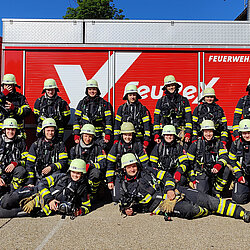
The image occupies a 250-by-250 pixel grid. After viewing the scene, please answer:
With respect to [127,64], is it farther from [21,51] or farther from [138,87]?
[21,51]

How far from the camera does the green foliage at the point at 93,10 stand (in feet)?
67.7

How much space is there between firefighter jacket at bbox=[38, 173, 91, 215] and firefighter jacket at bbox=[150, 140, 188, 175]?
127 cm

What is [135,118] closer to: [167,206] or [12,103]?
[167,206]

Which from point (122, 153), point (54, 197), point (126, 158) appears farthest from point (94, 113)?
point (54, 197)

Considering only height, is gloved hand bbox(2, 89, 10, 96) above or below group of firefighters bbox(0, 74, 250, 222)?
above

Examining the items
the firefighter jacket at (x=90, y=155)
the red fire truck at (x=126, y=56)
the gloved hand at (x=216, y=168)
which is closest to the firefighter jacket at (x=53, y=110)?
the red fire truck at (x=126, y=56)

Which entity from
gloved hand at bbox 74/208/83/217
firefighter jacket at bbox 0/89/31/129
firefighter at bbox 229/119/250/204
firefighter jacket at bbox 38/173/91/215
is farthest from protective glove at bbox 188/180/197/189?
firefighter jacket at bbox 0/89/31/129

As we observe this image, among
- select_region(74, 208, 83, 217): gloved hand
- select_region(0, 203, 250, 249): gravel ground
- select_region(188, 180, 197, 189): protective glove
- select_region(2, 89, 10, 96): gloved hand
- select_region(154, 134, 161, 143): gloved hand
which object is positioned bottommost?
select_region(0, 203, 250, 249): gravel ground

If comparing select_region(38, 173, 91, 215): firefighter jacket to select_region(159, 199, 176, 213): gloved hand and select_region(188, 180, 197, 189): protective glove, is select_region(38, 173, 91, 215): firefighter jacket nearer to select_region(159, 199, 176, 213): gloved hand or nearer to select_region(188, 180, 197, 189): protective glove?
select_region(159, 199, 176, 213): gloved hand

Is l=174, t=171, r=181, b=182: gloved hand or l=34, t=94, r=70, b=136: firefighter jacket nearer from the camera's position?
l=174, t=171, r=181, b=182: gloved hand

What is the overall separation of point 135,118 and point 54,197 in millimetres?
2111

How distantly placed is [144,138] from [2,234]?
110 inches

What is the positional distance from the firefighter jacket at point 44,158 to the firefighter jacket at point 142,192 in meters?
1.13

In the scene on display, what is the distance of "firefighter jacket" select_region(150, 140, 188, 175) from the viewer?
4.41 m
